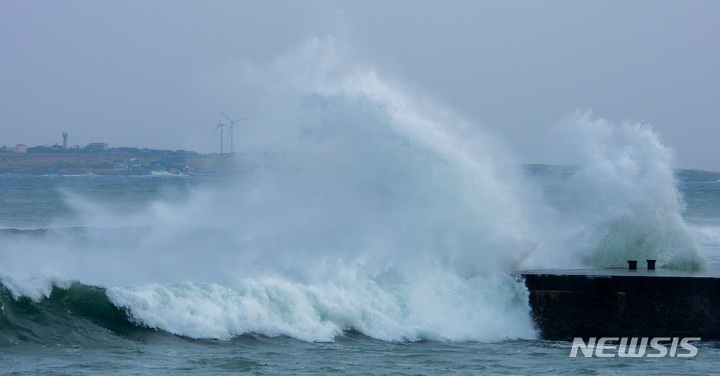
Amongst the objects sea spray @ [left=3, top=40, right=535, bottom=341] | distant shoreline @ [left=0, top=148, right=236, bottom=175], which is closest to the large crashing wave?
sea spray @ [left=3, top=40, right=535, bottom=341]

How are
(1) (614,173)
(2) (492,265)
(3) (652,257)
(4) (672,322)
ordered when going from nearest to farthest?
1. (4) (672,322)
2. (2) (492,265)
3. (3) (652,257)
4. (1) (614,173)

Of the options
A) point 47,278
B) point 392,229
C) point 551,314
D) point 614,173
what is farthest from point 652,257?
point 47,278

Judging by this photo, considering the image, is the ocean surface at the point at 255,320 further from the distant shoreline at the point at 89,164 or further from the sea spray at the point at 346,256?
the distant shoreline at the point at 89,164

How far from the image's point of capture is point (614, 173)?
1933 centimetres

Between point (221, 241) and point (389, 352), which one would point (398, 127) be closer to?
point (221, 241)

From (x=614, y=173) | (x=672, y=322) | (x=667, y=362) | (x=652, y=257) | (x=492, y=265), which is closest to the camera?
(x=667, y=362)

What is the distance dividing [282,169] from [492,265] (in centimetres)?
548

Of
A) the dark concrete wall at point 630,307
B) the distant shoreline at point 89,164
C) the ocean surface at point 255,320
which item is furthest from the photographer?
the distant shoreline at point 89,164

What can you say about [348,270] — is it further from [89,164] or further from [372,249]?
[89,164]

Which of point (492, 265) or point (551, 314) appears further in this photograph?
point (492, 265)

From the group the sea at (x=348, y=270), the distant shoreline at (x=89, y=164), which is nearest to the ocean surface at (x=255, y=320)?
the sea at (x=348, y=270)

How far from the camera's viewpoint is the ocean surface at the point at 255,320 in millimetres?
12656

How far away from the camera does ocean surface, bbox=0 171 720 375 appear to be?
41.5ft

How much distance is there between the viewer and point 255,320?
14.7 meters
